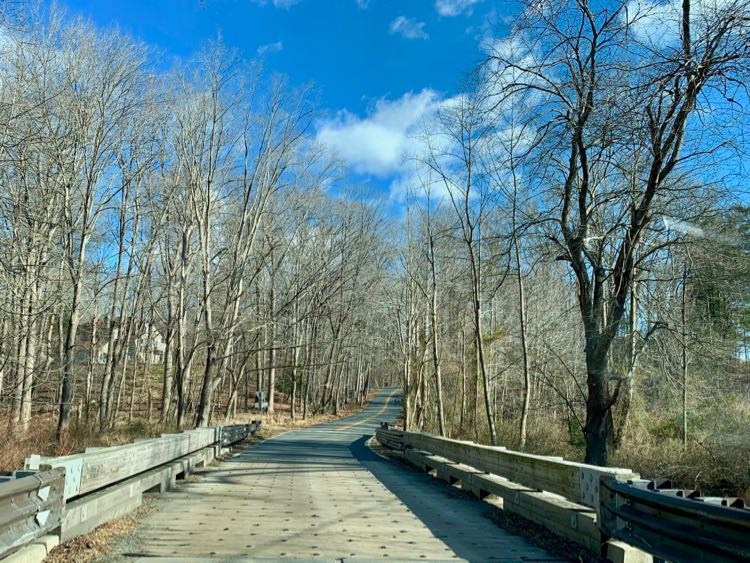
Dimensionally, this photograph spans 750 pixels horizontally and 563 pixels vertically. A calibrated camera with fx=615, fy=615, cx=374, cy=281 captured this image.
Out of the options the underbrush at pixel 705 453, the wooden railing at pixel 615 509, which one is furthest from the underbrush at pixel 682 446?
the wooden railing at pixel 615 509

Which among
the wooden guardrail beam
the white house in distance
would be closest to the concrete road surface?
the wooden guardrail beam

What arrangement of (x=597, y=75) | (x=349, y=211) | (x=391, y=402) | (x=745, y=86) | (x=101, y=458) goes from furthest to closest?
(x=391, y=402)
(x=349, y=211)
(x=597, y=75)
(x=745, y=86)
(x=101, y=458)

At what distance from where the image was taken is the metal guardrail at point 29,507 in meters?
4.13

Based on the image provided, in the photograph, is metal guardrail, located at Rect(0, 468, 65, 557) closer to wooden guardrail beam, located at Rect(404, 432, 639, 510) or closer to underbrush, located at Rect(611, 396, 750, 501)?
wooden guardrail beam, located at Rect(404, 432, 639, 510)

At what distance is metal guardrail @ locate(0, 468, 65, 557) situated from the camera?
4.13 metres

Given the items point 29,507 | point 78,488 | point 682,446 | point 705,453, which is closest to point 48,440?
point 78,488

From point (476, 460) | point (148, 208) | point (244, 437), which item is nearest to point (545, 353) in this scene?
point (244, 437)

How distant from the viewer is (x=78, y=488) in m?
5.81

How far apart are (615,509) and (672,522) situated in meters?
0.89

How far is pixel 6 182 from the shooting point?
601 inches

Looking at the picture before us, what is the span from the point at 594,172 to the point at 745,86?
6.26m

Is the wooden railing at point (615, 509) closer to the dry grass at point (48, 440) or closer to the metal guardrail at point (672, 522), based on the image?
the metal guardrail at point (672, 522)

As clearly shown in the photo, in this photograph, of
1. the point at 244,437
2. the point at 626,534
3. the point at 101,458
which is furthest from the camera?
the point at 244,437

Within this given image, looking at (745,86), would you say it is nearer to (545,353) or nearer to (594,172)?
(594,172)
